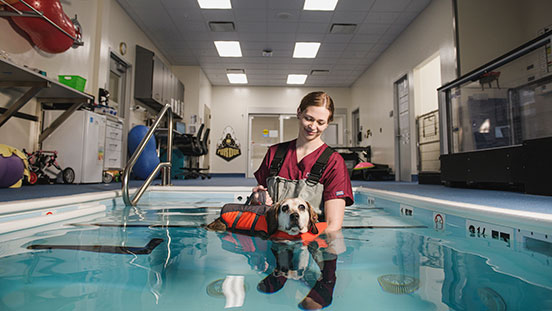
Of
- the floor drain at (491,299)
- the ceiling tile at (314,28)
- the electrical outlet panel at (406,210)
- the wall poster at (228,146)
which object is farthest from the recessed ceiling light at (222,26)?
the floor drain at (491,299)

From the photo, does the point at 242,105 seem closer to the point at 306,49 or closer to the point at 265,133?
the point at 265,133

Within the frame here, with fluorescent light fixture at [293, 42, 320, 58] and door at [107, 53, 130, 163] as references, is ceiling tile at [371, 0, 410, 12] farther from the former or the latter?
door at [107, 53, 130, 163]

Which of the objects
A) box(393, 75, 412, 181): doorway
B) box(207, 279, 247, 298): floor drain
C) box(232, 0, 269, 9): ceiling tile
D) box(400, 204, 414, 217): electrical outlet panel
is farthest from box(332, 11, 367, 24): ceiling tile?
box(207, 279, 247, 298): floor drain

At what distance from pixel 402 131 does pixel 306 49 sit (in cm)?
301

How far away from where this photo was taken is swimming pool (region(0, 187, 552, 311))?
80 centimetres

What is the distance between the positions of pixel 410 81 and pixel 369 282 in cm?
623

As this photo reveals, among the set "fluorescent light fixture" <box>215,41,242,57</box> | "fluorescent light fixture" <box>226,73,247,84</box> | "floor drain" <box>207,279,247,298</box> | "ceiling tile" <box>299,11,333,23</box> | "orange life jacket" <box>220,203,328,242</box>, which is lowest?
"floor drain" <box>207,279,247,298</box>

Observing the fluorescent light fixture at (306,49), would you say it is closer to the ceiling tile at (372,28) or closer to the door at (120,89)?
the ceiling tile at (372,28)

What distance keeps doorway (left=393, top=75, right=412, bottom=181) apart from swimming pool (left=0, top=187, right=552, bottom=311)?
4.95m

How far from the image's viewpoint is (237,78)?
384 inches

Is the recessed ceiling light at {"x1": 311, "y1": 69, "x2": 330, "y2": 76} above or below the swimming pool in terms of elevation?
above

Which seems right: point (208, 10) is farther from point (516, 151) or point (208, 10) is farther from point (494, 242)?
point (494, 242)

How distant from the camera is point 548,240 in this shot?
133cm

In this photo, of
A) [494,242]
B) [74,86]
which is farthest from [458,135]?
[74,86]
